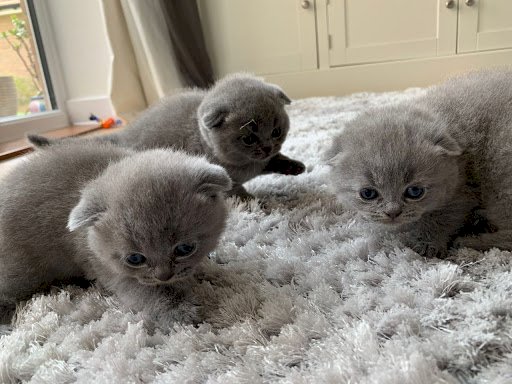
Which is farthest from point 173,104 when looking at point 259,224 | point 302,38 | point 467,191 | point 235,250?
point 302,38

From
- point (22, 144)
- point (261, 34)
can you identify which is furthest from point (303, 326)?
point (261, 34)

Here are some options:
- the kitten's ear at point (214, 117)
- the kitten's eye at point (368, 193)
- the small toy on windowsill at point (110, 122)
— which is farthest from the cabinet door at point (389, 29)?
the kitten's eye at point (368, 193)

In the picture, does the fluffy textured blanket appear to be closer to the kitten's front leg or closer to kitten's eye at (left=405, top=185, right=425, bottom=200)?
kitten's eye at (left=405, top=185, right=425, bottom=200)

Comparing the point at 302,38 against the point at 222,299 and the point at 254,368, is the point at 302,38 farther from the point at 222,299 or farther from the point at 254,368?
the point at 254,368

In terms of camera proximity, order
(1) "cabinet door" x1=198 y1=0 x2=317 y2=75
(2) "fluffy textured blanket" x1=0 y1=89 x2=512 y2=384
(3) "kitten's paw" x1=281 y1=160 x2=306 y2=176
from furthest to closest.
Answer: (1) "cabinet door" x1=198 y1=0 x2=317 y2=75 → (3) "kitten's paw" x1=281 y1=160 x2=306 y2=176 → (2) "fluffy textured blanket" x1=0 y1=89 x2=512 y2=384

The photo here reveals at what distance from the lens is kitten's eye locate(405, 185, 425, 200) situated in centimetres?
105

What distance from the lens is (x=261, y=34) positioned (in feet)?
12.5

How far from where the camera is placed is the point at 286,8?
368cm

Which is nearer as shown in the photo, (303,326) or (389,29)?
Answer: (303,326)

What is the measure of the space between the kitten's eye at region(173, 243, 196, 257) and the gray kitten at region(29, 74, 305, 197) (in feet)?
2.28

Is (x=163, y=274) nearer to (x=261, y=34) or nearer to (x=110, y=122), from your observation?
(x=110, y=122)

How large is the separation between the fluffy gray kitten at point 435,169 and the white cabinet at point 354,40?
8.34ft

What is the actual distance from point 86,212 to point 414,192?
71 cm

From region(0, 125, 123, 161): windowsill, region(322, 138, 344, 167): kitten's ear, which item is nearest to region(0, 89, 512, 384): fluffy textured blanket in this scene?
region(322, 138, 344, 167): kitten's ear
